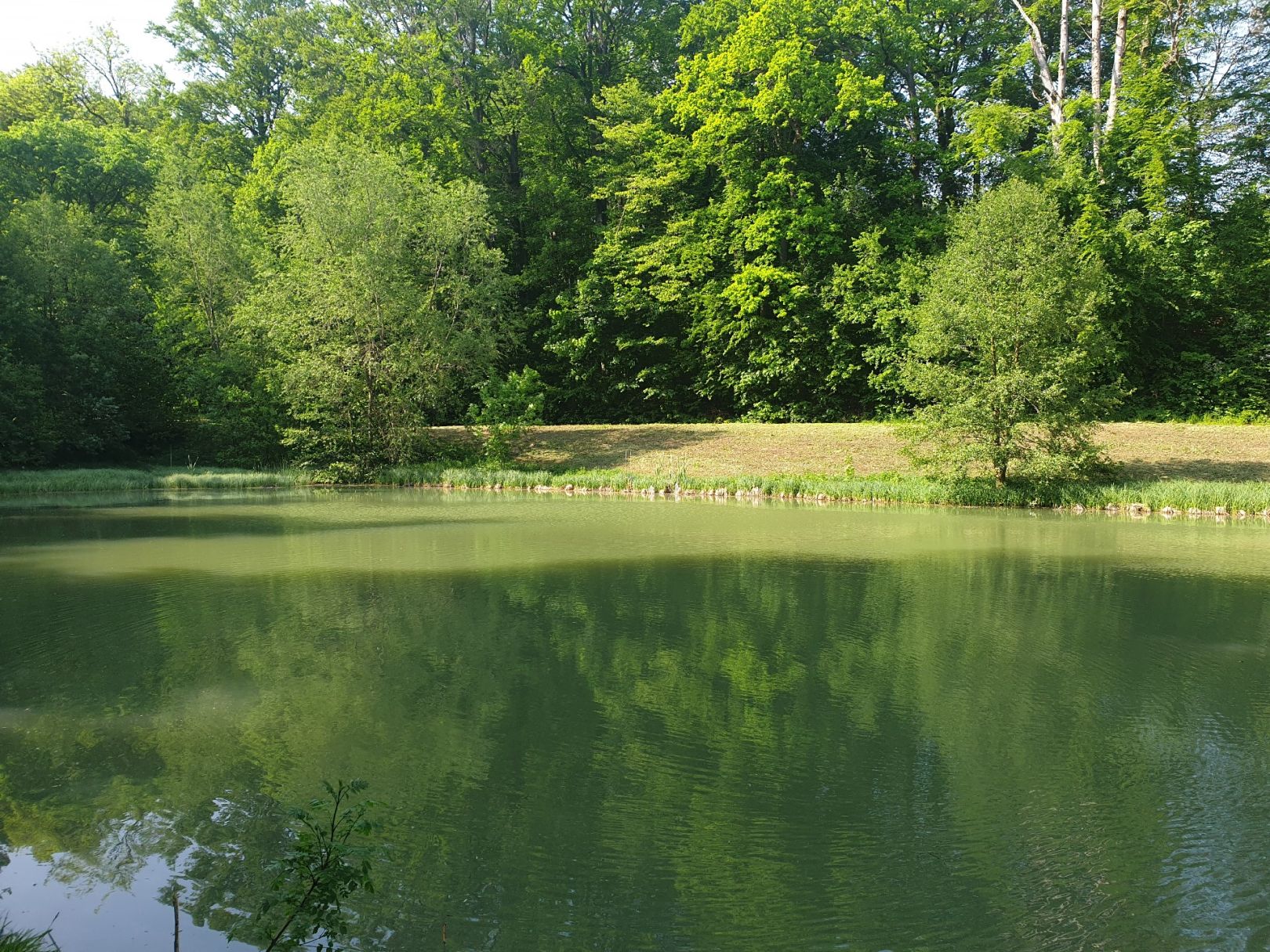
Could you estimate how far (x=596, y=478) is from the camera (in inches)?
1011

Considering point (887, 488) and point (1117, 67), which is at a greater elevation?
point (1117, 67)

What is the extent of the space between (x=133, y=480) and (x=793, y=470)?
17.7 metres

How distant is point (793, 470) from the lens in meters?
26.5

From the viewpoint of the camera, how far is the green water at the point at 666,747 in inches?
164

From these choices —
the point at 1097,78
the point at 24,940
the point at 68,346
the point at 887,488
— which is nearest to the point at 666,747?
the point at 24,940

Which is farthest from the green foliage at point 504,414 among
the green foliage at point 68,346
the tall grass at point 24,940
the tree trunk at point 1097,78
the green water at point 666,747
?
the tall grass at point 24,940

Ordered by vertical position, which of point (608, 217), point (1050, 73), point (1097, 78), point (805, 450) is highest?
point (1050, 73)

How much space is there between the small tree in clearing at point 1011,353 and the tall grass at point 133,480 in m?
17.8

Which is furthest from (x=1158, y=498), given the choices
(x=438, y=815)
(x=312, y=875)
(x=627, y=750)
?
(x=312, y=875)

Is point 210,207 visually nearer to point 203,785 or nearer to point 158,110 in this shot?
point 158,110

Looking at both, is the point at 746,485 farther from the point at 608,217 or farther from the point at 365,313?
the point at 608,217

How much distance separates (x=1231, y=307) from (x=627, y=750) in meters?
32.4

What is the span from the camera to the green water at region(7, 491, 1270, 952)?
13.7 ft

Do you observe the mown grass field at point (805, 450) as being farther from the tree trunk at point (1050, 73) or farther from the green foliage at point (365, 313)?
the tree trunk at point (1050, 73)
